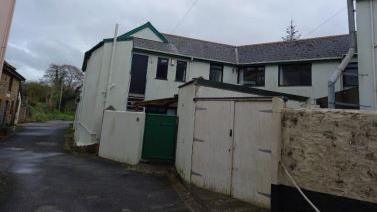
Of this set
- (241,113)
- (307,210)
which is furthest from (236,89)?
(307,210)

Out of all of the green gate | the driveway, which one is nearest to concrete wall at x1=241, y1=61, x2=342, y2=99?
the green gate

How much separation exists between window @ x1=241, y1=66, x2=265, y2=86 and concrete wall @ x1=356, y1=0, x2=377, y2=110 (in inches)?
301

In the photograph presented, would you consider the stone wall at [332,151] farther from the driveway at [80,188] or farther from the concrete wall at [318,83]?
the concrete wall at [318,83]

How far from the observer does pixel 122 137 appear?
42.7 ft

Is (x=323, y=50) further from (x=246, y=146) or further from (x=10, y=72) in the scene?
(x=10, y=72)

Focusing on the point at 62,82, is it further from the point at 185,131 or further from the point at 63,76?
the point at 185,131

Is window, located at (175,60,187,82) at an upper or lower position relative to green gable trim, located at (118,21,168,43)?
lower

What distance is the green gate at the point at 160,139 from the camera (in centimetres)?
1180

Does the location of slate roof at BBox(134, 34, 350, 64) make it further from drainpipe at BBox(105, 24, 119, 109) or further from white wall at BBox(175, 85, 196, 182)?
white wall at BBox(175, 85, 196, 182)

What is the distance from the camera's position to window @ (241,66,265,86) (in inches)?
765

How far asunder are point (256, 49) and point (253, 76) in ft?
7.68

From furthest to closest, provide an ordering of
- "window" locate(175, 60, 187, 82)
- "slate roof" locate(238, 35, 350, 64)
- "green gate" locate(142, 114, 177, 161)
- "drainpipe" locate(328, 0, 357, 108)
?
"window" locate(175, 60, 187, 82), "slate roof" locate(238, 35, 350, 64), "drainpipe" locate(328, 0, 357, 108), "green gate" locate(142, 114, 177, 161)

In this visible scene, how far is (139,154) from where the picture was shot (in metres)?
12.1

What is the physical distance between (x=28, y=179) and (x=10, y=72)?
64.9 ft
